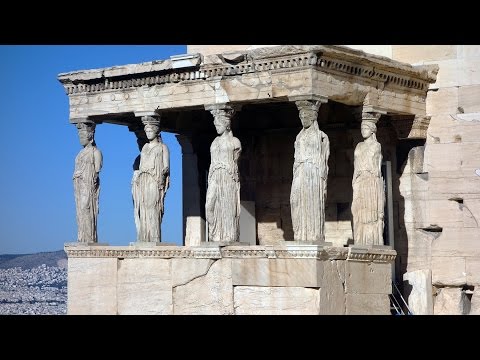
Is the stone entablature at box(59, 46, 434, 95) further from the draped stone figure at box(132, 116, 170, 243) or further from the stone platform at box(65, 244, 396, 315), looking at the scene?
the stone platform at box(65, 244, 396, 315)

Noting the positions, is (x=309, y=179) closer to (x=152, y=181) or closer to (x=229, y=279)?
(x=229, y=279)

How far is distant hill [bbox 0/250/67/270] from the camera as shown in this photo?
76.2 ft

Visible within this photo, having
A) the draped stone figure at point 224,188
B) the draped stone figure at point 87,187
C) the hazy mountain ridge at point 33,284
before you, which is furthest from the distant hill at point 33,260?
the draped stone figure at point 224,188

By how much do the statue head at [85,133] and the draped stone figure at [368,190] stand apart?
3.67m

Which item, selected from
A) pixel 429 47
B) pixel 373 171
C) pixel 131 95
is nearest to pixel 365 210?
pixel 373 171

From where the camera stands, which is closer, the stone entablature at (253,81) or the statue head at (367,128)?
the stone entablature at (253,81)

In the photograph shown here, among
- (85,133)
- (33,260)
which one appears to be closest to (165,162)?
(85,133)

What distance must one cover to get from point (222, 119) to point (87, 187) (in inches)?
94.7

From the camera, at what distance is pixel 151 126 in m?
15.0

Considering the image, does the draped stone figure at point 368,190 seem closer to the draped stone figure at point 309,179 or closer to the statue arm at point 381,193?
the statue arm at point 381,193

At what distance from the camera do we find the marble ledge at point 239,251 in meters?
13.3

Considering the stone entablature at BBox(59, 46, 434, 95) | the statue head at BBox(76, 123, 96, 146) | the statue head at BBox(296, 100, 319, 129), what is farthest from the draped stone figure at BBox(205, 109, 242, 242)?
the statue head at BBox(76, 123, 96, 146)

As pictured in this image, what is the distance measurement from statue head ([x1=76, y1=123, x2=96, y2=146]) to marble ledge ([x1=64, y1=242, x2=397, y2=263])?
1403mm

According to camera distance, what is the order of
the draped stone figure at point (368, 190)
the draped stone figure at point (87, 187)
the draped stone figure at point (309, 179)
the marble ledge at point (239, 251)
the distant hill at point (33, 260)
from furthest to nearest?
the distant hill at point (33, 260) → the draped stone figure at point (87, 187) → the draped stone figure at point (368, 190) → the draped stone figure at point (309, 179) → the marble ledge at point (239, 251)
